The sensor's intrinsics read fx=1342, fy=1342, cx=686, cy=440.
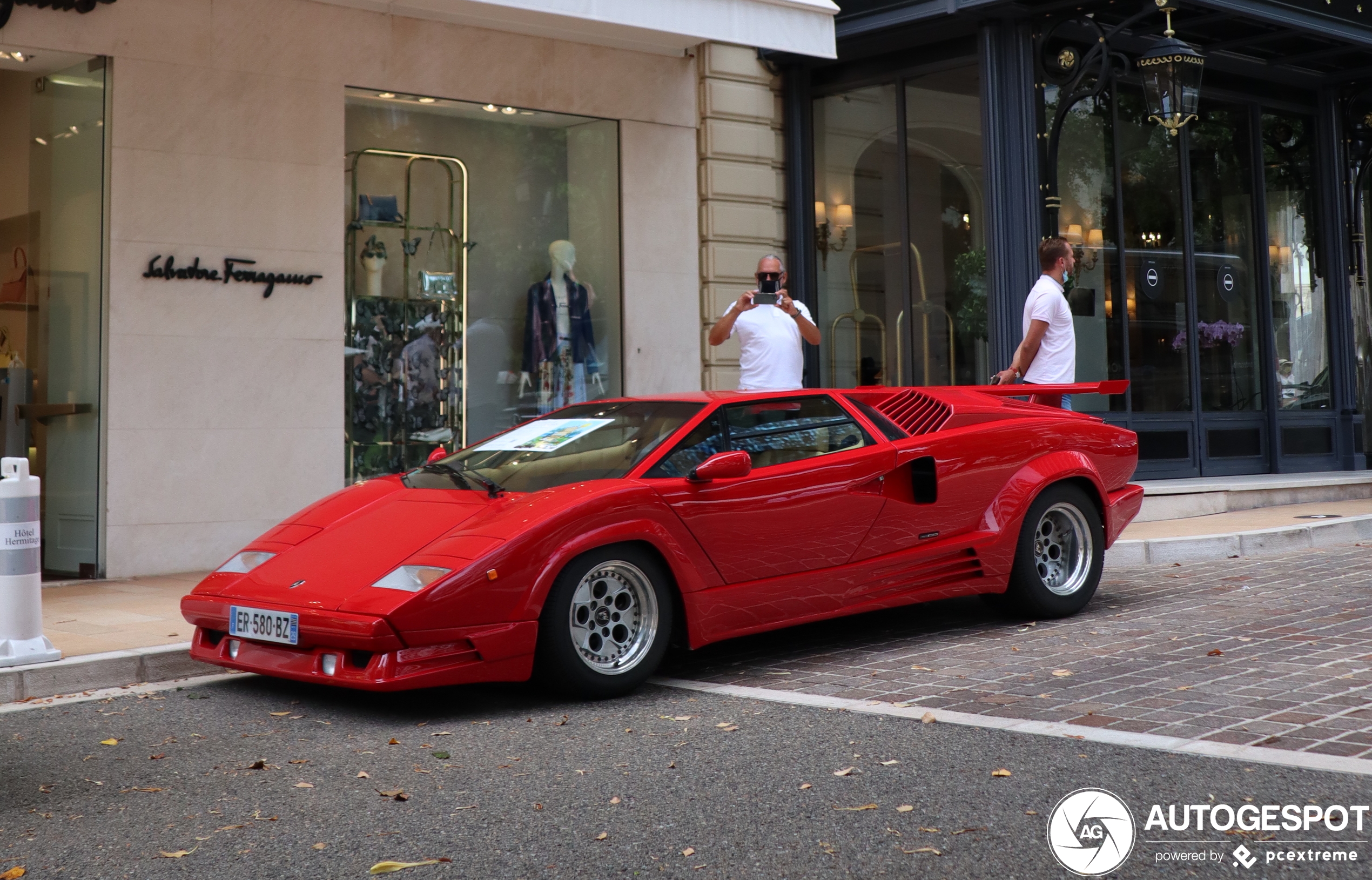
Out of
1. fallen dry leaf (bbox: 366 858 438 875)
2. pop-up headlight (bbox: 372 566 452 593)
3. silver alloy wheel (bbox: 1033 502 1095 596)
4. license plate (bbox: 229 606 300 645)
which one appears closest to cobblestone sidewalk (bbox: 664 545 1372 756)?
silver alloy wheel (bbox: 1033 502 1095 596)

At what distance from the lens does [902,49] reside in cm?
1300

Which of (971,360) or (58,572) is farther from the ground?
(971,360)

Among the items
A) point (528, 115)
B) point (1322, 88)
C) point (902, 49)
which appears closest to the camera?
point (528, 115)

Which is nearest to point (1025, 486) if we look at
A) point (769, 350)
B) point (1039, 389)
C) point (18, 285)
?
point (1039, 389)

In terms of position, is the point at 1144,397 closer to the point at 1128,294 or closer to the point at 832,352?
the point at 1128,294

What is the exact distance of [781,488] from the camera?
19.8 ft

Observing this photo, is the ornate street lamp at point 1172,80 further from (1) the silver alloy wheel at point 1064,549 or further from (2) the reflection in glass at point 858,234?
(1) the silver alloy wheel at point 1064,549

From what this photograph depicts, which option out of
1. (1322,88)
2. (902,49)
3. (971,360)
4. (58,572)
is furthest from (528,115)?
(1322,88)

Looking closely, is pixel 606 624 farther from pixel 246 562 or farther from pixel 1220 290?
pixel 1220 290

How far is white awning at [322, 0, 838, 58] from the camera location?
10281mm

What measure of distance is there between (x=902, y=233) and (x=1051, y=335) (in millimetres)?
4290

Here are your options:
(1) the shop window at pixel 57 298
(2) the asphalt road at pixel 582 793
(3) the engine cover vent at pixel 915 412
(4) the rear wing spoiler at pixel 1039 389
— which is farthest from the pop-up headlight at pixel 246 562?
(1) the shop window at pixel 57 298

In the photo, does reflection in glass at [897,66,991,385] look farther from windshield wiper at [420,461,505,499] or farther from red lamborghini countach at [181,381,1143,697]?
windshield wiper at [420,461,505,499]

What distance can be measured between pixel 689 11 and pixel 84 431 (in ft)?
18.5
